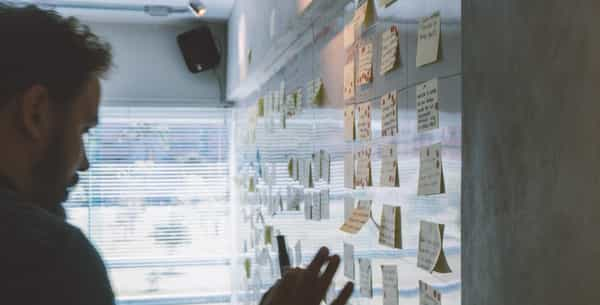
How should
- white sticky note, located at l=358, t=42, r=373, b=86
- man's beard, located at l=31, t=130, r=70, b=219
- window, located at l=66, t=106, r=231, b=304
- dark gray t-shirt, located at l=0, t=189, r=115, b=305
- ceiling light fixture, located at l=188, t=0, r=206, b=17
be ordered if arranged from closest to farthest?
dark gray t-shirt, located at l=0, t=189, r=115, b=305 < man's beard, located at l=31, t=130, r=70, b=219 < white sticky note, located at l=358, t=42, r=373, b=86 < ceiling light fixture, located at l=188, t=0, r=206, b=17 < window, located at l=66, t=106, r=231, b=304

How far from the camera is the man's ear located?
0.77m

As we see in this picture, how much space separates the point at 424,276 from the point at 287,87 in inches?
58.7

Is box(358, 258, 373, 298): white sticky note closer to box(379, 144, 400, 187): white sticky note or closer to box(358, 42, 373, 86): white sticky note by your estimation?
box(379, 144, 400, 187): white sticky note

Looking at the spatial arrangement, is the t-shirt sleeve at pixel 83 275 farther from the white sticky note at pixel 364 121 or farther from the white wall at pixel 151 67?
the white wall at pixel 151 67

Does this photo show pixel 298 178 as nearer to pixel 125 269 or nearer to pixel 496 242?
pixel 496 242

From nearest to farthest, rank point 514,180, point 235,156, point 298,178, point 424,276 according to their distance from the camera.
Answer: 1. point 514,180
2. point 424,276
3. point 298,178
4. point 235,156

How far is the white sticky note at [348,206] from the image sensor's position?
1.73 metres

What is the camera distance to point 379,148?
1.48 m

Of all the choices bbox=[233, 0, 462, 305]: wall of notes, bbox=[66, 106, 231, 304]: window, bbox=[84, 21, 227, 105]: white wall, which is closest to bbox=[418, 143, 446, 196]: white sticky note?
bbox=[233, 0, 462, 305]: wall of notes

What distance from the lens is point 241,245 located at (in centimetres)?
445

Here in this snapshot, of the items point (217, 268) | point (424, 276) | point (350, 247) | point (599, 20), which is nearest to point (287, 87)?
point (350, 247)

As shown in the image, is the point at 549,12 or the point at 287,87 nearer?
the point at 549,12

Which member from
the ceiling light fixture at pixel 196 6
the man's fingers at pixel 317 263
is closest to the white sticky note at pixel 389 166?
the man's fingers at pixel 317 263

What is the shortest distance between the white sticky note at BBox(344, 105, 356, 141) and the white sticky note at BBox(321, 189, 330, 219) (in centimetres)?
29
